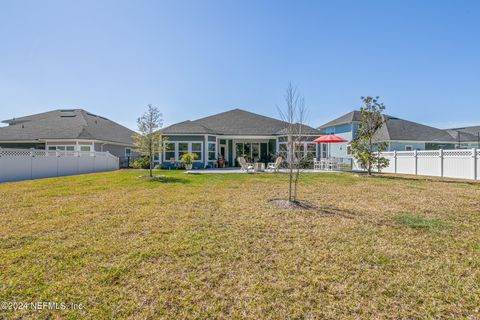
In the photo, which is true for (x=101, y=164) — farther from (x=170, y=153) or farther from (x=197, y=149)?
(x=197, y=149)

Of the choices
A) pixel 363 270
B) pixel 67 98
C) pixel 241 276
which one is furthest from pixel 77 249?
pixel 67 98

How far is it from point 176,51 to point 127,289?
14834mm

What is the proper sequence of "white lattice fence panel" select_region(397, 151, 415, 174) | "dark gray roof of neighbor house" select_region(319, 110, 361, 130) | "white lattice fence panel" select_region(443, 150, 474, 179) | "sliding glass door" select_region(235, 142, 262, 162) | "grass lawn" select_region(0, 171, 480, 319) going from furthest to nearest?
"dark gray roof of neighbor house" select_region(319, 110, 361, 130), "sliding glass door" select_region(235, 142, 262, 162), "white lattice fence panel" select_region(397, 151, 415, 174), "white lattice fence panel" select_region(443, 150, 474, 179), "grass lawn" select_region(0, 171, 480, 319)

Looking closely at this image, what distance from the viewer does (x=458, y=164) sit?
14133 millimetres

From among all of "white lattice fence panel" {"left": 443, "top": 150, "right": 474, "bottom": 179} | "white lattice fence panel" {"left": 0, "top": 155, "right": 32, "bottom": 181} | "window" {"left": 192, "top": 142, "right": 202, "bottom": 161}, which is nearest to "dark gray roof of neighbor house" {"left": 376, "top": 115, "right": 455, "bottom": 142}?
"white lattice fence panel" {"left": 443, "top": 150, "right": 474, "bottom": 179}

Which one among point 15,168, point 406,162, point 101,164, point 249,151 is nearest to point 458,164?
point 406,162

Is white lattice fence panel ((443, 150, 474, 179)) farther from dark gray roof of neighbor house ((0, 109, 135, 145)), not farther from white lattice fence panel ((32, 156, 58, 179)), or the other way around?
dark gray roof of neighbor house ((0, 109, 135, 145))

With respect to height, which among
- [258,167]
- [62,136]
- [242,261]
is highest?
[62,136]

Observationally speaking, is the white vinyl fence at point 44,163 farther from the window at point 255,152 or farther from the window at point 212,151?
the window at point 255,152

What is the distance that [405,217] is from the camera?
222 inches

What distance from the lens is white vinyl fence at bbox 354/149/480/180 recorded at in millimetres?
13297

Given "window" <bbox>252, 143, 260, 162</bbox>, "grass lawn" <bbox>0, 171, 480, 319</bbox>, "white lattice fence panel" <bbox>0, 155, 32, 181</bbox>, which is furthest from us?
"window" <bbox>252, 143, 260, 162</bbox>

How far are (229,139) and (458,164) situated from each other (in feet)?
55.7

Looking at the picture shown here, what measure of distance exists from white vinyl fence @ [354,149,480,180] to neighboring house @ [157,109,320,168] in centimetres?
646
